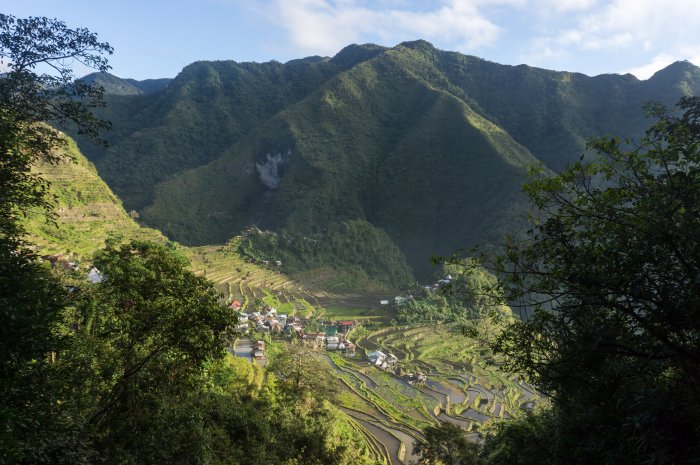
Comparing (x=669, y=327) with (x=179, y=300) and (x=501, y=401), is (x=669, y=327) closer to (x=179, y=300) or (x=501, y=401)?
(x=179, y=300)

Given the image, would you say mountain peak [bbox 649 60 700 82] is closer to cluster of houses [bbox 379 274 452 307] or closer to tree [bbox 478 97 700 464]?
cluster of houses [bbox 379 274 452 307]

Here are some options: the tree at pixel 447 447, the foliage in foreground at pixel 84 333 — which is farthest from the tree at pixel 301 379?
the foliage in foreground at pixel 84 333

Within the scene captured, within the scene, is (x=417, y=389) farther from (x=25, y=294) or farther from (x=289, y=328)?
(x=25, y=294)

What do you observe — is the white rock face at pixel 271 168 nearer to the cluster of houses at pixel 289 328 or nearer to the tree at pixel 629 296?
the cluster of houses at pixel 289 328

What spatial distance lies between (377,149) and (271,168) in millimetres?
42041

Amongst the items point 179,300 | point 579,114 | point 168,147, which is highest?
point 579,114

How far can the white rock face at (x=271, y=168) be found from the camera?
442ft

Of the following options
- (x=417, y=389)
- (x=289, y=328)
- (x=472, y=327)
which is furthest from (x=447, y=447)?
(x=289, y=328)

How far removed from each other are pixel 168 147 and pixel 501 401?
15401 cm

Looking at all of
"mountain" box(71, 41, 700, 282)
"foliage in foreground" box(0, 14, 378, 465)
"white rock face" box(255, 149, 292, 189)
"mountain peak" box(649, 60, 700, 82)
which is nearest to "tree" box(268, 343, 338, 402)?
"foliage in foreground" box(0, 14, 378, 465)

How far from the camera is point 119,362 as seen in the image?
1057cm

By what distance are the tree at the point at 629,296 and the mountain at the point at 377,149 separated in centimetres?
9139

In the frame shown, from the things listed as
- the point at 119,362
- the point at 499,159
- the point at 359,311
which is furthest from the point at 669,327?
the point at 499,159

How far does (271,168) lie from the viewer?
5344 inches
